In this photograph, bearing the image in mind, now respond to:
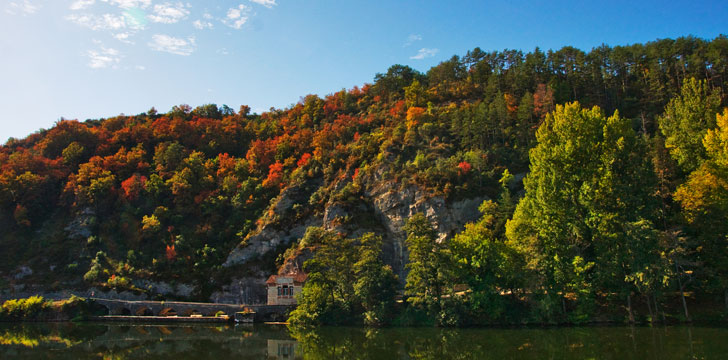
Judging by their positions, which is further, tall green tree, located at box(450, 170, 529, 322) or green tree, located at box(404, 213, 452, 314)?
green tree, located at box(404, 213, 452, 314)

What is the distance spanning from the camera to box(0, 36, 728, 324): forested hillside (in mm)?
39656

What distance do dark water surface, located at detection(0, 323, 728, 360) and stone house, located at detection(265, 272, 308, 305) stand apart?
11.4 meters

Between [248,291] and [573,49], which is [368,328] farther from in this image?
[573,49]

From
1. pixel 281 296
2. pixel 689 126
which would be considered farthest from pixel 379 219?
pixel 689 126

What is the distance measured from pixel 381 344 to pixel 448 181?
112ft

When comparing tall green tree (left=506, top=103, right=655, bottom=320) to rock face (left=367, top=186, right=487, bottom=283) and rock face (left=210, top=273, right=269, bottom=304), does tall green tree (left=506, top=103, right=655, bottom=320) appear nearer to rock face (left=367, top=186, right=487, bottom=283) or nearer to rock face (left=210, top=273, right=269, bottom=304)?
rock face (left=367, top=186, right=487, bottom=283)

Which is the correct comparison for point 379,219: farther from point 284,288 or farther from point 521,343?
point 521,343

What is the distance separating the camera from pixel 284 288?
187ft

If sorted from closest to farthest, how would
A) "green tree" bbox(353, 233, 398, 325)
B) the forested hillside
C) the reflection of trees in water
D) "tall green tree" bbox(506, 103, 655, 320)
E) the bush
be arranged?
the reflection of trees in water → "tall green tree" bbox(506, 103, 655, 320) → the forested hillside → "green tree" bbox(353, 233, 398, 325) → the bush

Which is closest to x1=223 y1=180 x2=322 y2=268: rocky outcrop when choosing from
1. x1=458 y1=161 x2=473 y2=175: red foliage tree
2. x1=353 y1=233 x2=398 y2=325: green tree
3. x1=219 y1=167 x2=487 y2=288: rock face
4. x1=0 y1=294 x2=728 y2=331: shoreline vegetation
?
x1=219 y1=167 x2=487 y2=288: rock face

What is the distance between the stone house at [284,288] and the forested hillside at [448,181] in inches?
274

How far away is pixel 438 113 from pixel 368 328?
50660 mm

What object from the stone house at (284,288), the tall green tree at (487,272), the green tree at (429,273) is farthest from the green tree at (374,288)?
the stone house at (284,288)

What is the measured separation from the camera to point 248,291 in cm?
6350
